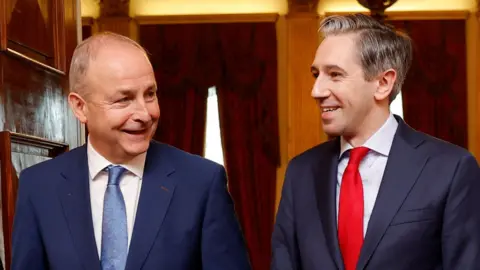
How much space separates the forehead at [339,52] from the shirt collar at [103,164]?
23.6 inches

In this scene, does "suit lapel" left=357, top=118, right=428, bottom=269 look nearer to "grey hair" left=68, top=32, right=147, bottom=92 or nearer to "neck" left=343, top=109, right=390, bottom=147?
"neck" left=343, top=109, right=390, bottom=147

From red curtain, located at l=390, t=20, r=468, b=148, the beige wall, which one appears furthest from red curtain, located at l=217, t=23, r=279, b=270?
red curtain, located at l=390, t=20, r=468, b=148

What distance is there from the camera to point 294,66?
10.3 m

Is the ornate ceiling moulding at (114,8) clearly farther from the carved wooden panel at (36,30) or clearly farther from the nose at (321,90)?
the nose at (321,90)

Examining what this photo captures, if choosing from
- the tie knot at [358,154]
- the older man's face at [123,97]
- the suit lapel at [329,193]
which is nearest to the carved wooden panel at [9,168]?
the older man's face at [123,97]

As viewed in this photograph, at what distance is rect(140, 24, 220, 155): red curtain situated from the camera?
10.2 metres

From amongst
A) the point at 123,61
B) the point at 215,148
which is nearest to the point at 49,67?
the point at 123,61

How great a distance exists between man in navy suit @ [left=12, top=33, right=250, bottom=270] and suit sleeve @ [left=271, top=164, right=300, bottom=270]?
114 millimetres

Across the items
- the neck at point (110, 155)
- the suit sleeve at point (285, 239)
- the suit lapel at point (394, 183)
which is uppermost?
the neck at point (110, 155)

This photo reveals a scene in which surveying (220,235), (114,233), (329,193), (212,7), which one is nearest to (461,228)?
(329,193)

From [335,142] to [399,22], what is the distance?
7.81 meters

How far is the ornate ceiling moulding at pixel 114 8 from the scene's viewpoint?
10562mm

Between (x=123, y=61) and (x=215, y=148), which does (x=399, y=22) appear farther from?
(x=123, y=61)

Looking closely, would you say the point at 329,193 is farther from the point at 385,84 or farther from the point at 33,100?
the point at 33,100
